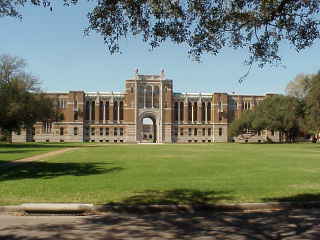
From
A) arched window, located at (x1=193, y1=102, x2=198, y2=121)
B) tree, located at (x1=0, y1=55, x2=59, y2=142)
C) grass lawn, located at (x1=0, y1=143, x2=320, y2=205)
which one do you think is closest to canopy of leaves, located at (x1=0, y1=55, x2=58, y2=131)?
tree, located at (x1=0, y1=55, x2=59, y2=142)

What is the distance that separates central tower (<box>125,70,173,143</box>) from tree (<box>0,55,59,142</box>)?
42945 millimetres

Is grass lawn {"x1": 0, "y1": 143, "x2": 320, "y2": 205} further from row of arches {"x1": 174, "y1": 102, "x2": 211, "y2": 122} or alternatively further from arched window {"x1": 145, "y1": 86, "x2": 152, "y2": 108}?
row of arches {"x1": 174, "y1": 102, "x2": 211, "y2": 122}

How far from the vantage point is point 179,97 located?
11488 cm

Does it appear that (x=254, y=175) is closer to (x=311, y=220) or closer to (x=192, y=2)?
(x=311, y=220)

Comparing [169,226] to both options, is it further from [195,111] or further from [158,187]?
[195,111]

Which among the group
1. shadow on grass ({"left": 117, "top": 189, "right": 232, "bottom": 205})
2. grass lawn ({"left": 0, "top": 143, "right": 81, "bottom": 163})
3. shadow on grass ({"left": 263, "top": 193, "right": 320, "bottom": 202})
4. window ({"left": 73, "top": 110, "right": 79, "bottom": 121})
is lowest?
shadow on grass ({"left": 263, "top": 193, "right": 320, "bottom": 202})

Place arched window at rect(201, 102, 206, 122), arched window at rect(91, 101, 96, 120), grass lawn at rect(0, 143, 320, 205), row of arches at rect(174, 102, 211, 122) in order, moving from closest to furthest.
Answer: grass lawn at rect(0, 143, 320, 205)
arched window at rect(91, 101, 96, 120)
row of arches at rect(174, 102, 211, 122)
arched window at rect(201, 102, 206, 122)

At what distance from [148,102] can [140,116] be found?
457 centimetres

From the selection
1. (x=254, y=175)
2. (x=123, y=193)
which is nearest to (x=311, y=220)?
(x=123, y=193)

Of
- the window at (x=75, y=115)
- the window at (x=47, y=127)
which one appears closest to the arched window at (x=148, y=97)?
the window at (x=75, y=115)

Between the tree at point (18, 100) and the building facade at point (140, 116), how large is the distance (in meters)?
42.5

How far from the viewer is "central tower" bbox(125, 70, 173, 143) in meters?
110

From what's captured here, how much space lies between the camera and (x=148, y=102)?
110562 millimetres

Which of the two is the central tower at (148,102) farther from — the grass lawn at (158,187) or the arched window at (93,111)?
the grass lawn at (158,187)
